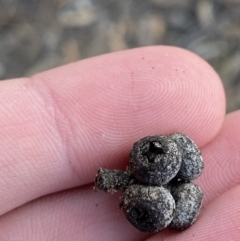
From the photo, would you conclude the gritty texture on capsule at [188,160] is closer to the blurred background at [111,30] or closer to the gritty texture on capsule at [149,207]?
the gritty texture on capsule at [149,207]

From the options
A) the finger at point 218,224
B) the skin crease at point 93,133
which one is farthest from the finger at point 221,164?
the finger at point 218,224

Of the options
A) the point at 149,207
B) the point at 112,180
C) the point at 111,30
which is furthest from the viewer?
the point at 111,30

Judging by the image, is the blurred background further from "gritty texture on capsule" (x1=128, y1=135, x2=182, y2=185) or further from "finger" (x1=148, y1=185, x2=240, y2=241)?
"gritty texture on capsule" (x1=128, y1=135, x2=182, y2=185)

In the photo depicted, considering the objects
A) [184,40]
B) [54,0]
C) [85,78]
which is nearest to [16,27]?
[54,0]

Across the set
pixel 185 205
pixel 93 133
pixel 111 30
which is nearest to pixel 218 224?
pixel 185 205

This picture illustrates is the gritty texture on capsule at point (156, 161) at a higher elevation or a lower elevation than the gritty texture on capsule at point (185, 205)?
higher

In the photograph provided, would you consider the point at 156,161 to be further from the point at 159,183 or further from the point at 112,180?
the point at 112,180

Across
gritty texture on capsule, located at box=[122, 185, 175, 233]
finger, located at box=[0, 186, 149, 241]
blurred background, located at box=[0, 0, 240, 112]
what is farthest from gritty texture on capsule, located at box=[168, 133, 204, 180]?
blurred background, located at box=[0, 0, 240, 112]
